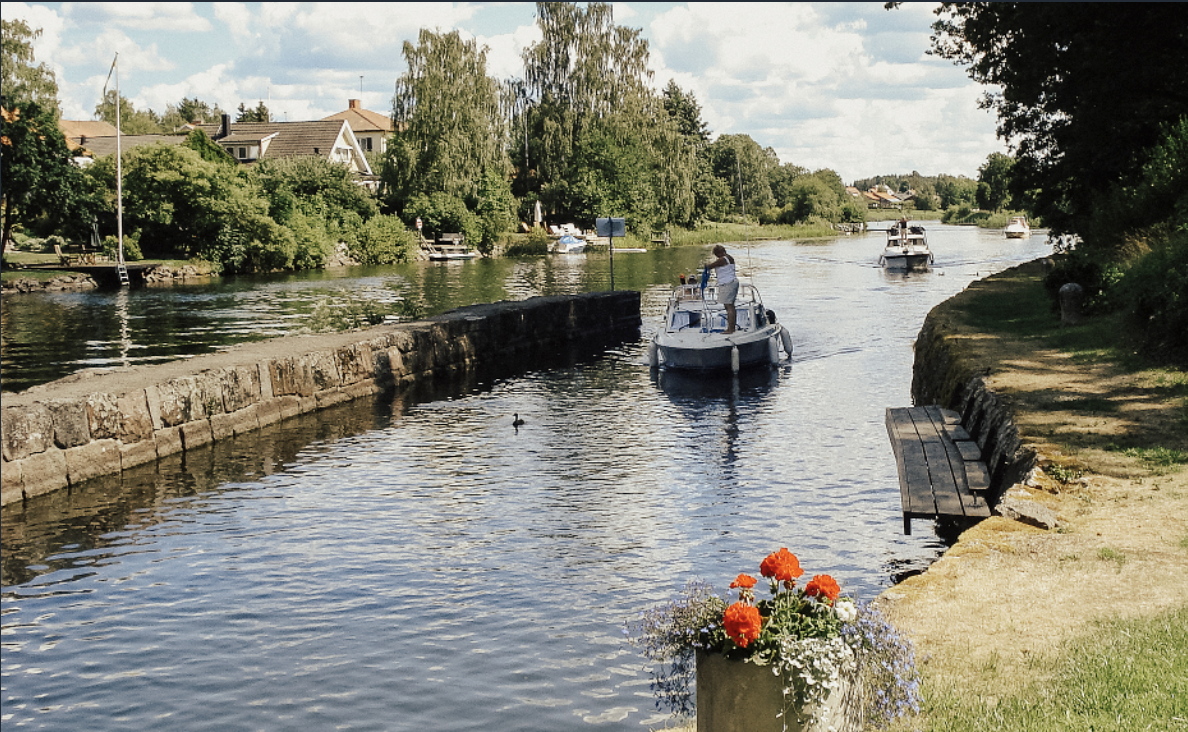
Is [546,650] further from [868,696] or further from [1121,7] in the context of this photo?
[1121,7]

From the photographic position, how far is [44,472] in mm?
14297

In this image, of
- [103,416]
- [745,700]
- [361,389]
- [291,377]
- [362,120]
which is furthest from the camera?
[362,120]

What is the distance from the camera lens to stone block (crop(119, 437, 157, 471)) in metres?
15.8

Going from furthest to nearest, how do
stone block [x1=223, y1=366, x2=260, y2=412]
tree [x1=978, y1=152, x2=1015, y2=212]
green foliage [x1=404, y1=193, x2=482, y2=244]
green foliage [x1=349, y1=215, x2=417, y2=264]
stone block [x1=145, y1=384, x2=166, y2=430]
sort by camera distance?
green foliage [x1=404, y1=193, x2=482, y2=244] → green foliage [x1=349, y1=215, x2=417, y2=264] → tree [x1=978, y1=152, x2=1015, y2=212] → stone block [x1=223, y1=366, x2=260, y2=412] → stone block [x1=145, y1=384, x2=166, y2=430]

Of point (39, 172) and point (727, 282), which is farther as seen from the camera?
point (39, 172)

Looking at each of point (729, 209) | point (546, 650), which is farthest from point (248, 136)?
point (546, 650)

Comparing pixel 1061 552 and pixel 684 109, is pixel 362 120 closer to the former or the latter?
pixel 684 109

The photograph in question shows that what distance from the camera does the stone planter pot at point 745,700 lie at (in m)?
5.11

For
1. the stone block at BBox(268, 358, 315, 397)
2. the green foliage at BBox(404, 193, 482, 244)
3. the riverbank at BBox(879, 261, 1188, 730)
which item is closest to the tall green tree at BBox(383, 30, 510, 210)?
the green foliage at BBox(404, 193, 482, 244)

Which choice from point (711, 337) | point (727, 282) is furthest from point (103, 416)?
point (727, 282)

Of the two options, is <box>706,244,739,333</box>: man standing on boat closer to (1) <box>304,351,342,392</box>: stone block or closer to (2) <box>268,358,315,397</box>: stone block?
(1) <box>304,351,342,392</box>: stone block

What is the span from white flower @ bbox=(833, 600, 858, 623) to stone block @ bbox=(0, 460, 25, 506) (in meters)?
11.6

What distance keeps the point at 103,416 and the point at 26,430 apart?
140cm

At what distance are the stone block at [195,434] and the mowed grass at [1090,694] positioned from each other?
45.6ft
